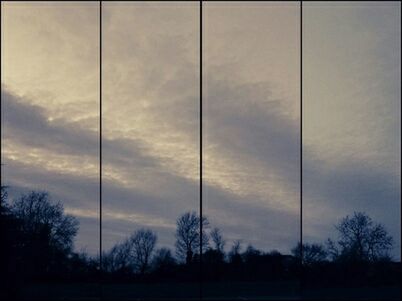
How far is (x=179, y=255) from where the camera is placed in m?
17.5

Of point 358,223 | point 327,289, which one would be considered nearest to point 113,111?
point 358,223

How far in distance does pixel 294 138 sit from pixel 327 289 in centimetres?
1100

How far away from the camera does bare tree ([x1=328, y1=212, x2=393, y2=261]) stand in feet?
70.3

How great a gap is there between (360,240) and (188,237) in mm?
8094

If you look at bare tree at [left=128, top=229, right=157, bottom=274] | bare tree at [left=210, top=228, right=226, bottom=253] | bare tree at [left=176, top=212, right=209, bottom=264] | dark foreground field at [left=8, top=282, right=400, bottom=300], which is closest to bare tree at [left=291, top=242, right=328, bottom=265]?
dark foreground field at [left=8, top=282, right=400, bottom=300]

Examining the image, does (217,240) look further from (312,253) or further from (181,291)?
(181,291)

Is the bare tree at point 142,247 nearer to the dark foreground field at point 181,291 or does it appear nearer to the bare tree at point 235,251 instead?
the dark foreground field at point 181,291

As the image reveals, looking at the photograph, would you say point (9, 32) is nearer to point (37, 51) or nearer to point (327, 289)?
point (37, 51)

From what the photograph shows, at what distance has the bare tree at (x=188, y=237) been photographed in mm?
16641

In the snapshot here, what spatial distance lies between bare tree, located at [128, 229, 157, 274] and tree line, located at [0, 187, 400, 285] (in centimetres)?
3

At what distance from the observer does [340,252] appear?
71.1 feet

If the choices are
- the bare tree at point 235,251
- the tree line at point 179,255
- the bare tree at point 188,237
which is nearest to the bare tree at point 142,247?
the tree line at point 179,255

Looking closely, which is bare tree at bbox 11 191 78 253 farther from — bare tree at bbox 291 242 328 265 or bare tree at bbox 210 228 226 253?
bare tree at bbox 291 242 328 265

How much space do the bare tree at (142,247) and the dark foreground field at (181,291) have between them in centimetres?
67
